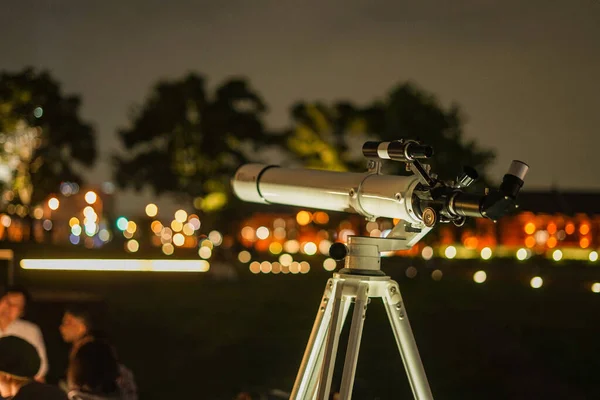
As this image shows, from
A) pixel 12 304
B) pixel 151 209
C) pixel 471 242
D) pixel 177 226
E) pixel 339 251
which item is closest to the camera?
pixel 339 251

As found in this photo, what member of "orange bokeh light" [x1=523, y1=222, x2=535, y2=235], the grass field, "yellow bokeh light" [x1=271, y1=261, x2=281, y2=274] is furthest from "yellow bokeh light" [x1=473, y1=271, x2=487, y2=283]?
"orange bokeh light" [x1=523, y1=222, x2=535, y2=235]

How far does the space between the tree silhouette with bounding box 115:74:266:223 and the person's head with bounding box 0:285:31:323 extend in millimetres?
47468

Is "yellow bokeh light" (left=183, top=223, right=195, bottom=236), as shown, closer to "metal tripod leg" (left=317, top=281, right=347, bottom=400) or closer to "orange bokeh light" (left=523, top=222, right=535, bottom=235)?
"orange bokeh light" (left=523, top=222, right=535, bottom=235)

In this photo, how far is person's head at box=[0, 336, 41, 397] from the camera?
5480 millimetres

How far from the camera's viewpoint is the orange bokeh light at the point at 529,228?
206 ft

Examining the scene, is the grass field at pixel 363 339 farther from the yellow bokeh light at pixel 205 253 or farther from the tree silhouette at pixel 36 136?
the tree silhouette at pixel 36 136

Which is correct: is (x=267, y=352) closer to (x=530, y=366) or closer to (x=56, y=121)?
(x=530, y=366)

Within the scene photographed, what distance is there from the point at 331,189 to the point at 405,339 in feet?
2.13

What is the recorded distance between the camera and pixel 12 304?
22.8 ft

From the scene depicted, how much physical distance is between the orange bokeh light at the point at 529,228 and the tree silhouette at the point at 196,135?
20751 mm

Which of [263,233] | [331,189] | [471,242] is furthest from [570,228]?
[331,189]

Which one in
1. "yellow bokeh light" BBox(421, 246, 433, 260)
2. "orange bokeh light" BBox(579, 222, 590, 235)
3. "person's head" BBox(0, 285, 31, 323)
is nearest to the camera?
"person's head" BBox(0, 285, 31, 323)

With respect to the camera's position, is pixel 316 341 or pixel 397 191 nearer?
pixel 397 191

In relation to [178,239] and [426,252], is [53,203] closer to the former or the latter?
[426,252]
